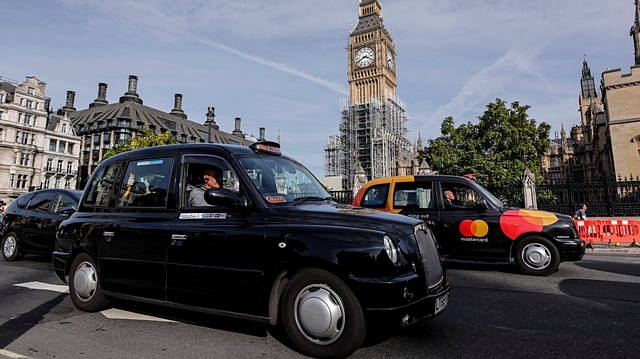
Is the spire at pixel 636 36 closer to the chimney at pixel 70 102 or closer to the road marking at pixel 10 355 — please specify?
the road marking at pixel 10 355

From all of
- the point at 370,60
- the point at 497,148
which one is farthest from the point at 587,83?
the point at 497,148

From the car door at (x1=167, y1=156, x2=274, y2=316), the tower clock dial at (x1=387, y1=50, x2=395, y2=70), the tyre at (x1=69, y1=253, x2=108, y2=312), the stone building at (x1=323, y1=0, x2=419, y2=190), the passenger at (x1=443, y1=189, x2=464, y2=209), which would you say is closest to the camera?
the car door at (x1=167, y1=156, x2=274, y2=316)

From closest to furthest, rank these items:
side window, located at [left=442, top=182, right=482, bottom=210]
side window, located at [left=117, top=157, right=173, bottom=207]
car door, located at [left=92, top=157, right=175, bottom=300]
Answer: car door, located at [left=92, top=157, right=175, bottom=300] < side window, located at [left=117, top=157, right=173, bottom=207] < side window, located at [left=442, top=182, right=482, bottom=210]

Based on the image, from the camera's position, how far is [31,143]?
175ft

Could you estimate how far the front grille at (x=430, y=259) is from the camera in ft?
9.58

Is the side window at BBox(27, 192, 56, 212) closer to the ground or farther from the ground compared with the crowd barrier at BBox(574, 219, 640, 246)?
farther from the ground

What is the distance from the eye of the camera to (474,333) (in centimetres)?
340

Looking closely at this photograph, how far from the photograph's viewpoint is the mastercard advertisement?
658 cm

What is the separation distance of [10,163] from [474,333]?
2580 inches

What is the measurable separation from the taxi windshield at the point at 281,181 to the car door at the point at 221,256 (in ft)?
0.56

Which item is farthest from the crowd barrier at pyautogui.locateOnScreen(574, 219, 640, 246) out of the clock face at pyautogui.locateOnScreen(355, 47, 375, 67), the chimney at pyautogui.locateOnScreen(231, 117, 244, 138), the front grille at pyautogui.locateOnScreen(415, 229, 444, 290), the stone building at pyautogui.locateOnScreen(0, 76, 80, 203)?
the chimney at pyautogui.locateOnScreen(231, 117, 244, 138)

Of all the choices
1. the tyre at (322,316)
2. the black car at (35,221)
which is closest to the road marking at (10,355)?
the tyre at (322,316)

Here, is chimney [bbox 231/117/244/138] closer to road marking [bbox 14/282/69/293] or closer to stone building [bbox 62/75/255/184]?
stone building [bbox 62/75/255/184]

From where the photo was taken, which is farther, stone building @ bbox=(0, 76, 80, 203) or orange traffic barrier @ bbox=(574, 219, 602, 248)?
stone building @ bbox=(0, 76, 80, 203)
